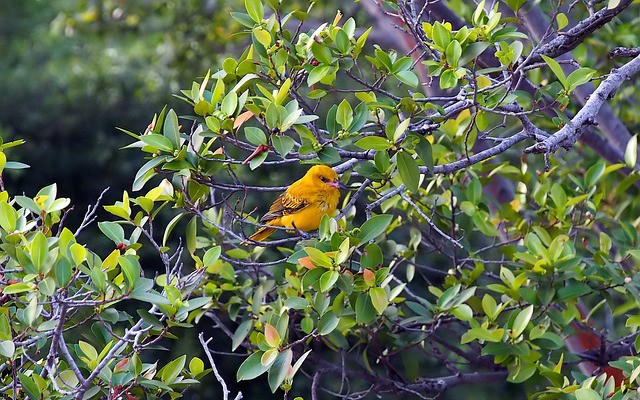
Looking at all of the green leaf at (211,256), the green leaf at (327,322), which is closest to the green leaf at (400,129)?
the green leaf at (327,322)

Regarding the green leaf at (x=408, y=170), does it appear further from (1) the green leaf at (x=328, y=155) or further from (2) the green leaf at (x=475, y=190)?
(2) the green leaf at (x=475, y=190)

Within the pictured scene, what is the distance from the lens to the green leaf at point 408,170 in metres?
2.96

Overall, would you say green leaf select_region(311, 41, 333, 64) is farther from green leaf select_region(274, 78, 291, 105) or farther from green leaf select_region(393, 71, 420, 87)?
green leaf select_region(393, 71, 420, 87)

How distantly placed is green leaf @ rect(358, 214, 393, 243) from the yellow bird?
1364 mm

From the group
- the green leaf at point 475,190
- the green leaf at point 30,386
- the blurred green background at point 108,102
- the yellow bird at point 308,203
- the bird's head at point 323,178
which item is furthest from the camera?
the blurred green background at point 108,102

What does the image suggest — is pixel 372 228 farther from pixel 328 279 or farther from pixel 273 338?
pixel 273 338

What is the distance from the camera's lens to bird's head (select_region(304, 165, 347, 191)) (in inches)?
172

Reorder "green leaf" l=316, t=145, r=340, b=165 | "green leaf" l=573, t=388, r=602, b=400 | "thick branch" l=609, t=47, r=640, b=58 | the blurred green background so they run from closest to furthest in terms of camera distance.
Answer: "green leaf" l=573, t=388, r=602, b=400 → "green leaf" l=316, t=145, r=340, b=165 → "thick branch" l=609, t=47, r=640, b=58 → the blurred green background

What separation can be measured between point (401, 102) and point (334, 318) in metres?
0.85

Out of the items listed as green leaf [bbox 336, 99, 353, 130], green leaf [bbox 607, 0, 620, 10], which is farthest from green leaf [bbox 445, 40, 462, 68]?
green leaf [bbox 607, 0, 620, 10]

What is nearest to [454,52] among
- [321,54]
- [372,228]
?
[321,54]

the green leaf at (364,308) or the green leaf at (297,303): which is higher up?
the green leaf at (297,303)

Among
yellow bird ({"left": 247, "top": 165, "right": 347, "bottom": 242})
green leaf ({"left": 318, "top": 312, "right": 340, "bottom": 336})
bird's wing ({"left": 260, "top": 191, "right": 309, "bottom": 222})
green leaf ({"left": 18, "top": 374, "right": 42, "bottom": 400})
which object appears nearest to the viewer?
green leaf ({"left": 18, "top": 374, "right": 42, "bottom": 400})

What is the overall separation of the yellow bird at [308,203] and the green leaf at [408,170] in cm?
145
